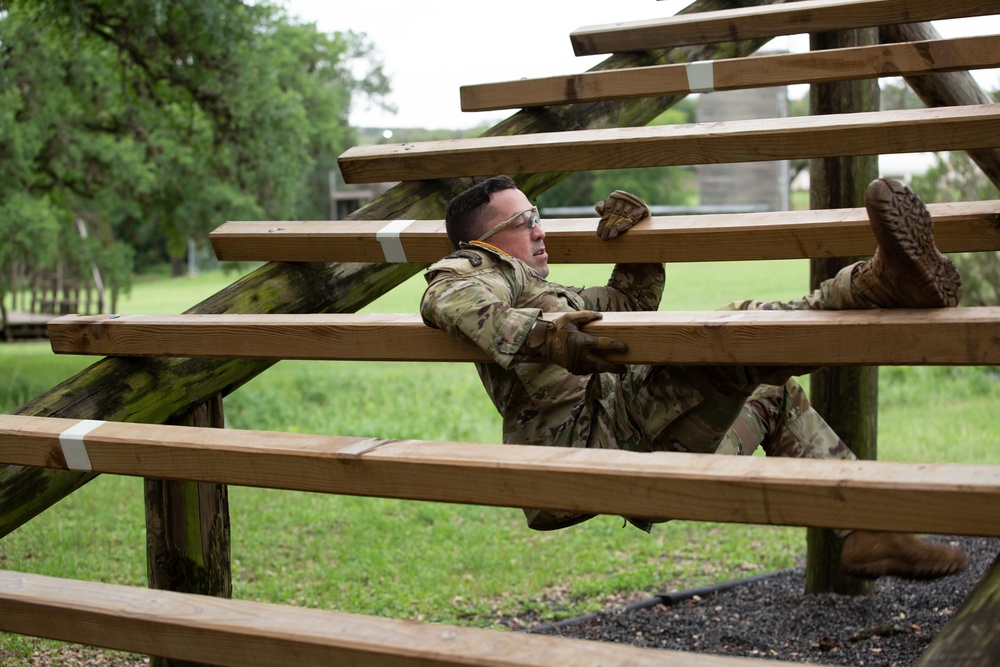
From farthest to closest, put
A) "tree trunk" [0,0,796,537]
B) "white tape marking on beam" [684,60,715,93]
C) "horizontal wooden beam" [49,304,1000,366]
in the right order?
"white tape marking on beam" [684,60,715,93] < "tree trunk" [0,0,796,537] < "horizontal wooden beam" [49,304,1000,366]

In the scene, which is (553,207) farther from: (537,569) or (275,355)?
(275,355)

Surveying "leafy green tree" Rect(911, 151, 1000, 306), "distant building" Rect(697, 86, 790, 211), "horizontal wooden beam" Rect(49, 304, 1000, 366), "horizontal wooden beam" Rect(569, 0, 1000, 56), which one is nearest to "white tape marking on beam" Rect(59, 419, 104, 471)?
"horizontal wooden beam" Rect(49, 304, 1000, 366)

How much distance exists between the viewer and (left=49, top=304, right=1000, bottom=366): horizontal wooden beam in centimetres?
213

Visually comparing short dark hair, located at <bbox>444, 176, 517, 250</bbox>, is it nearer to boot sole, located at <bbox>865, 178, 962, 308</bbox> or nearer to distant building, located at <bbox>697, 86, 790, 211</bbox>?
boot sole, located at <bbox>865, 178, 962, 308</bbox>

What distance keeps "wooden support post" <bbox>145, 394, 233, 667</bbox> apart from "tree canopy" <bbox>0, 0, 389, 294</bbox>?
21.0 ft

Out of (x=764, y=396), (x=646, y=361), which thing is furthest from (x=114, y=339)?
(x=764, y=396)

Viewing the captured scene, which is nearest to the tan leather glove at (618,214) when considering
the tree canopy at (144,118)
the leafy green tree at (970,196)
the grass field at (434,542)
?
the grass field at (434,542)

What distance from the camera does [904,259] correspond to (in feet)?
7.14

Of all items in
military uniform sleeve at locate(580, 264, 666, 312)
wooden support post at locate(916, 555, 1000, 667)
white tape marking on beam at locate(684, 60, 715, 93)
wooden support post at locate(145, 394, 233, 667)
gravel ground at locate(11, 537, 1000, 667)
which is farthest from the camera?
gravel ground at locate(11, 537, 1000, 667)

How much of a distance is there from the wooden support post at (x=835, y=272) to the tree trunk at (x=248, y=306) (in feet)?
3.23

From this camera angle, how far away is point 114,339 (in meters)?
2.99

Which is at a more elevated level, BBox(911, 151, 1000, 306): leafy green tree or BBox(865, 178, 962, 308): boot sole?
BBox(865, 178, 962, 308): boot sole

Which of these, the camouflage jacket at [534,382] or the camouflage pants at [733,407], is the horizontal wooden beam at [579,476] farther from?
the camouflage pants at [733,407]

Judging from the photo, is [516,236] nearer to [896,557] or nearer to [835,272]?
[896,557]
